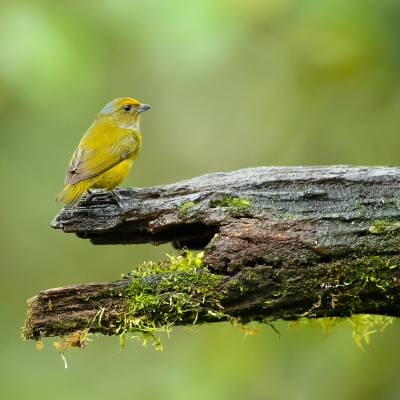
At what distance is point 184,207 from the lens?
Result: 393 centimetres

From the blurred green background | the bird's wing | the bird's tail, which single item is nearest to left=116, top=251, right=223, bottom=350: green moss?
the bird's tail

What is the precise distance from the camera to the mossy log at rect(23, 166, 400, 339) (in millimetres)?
3545

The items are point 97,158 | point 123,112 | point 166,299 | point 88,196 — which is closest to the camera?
point 166,299

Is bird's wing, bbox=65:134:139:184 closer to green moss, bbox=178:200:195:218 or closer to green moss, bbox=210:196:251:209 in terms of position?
A: green moss, bbox=178:200:195:218

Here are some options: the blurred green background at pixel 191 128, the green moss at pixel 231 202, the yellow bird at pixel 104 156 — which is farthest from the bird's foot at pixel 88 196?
the green moss at pixel 231 202

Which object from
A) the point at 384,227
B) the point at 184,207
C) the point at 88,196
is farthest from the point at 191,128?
the point at 384,227

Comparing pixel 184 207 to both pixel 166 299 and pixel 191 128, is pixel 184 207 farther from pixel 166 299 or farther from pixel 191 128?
pixel 191 128

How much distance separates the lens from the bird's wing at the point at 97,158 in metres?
4.80

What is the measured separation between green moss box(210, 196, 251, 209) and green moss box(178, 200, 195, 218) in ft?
0.37

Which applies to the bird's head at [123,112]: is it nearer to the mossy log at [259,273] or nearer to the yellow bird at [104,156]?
the yellow bird at [104,156]

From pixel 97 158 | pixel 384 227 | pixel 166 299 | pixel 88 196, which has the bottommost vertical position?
pixel 166 299

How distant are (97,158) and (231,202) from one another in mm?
1442

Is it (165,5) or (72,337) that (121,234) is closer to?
(72,337)

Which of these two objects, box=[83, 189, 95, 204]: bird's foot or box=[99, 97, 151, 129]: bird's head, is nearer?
box=[83, 189, 95, 204]: bird's foot
